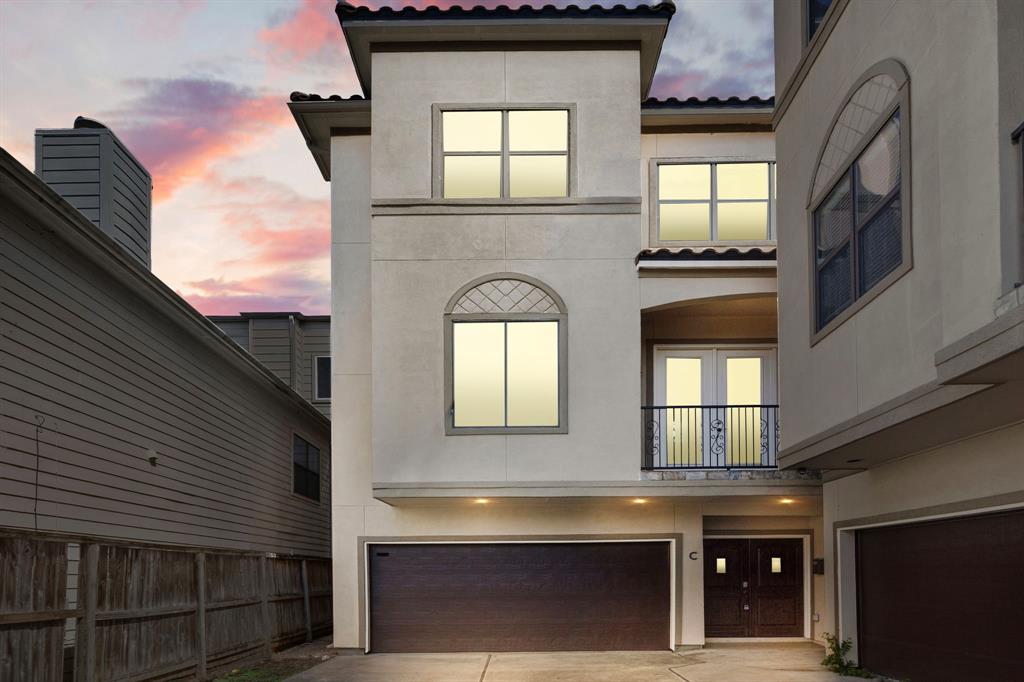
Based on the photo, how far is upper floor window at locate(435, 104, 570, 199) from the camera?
16.1m

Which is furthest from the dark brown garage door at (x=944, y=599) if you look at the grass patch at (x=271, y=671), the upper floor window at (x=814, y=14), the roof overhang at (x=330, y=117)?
the roof overhang at (x=330, y=117)

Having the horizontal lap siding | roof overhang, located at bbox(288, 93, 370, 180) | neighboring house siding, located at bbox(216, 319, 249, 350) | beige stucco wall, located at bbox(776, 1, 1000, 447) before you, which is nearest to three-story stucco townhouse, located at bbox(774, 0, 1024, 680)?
beige stucco wall, located at bbox(776, 1, 1000, 447)

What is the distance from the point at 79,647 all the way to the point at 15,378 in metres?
2.75

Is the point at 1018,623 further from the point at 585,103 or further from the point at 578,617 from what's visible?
the point at 585,103

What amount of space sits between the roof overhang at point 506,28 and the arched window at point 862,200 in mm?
5007

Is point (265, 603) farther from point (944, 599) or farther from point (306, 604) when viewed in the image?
point (944, 599)

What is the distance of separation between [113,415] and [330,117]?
6.55 meters

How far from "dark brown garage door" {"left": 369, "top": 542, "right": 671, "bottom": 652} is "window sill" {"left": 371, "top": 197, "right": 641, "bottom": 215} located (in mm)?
5194

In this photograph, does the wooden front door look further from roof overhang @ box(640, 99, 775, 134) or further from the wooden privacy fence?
the wooden privacy fence

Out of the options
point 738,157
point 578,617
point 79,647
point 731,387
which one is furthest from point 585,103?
point 79,647

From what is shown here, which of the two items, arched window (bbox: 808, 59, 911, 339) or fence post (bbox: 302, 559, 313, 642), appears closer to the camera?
arched window (bbox: 808, 59, 911, 339)

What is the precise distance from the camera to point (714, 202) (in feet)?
56.0

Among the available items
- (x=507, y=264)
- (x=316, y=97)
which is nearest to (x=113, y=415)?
(x=507, y=264)

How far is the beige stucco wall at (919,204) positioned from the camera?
7660 millimetres
